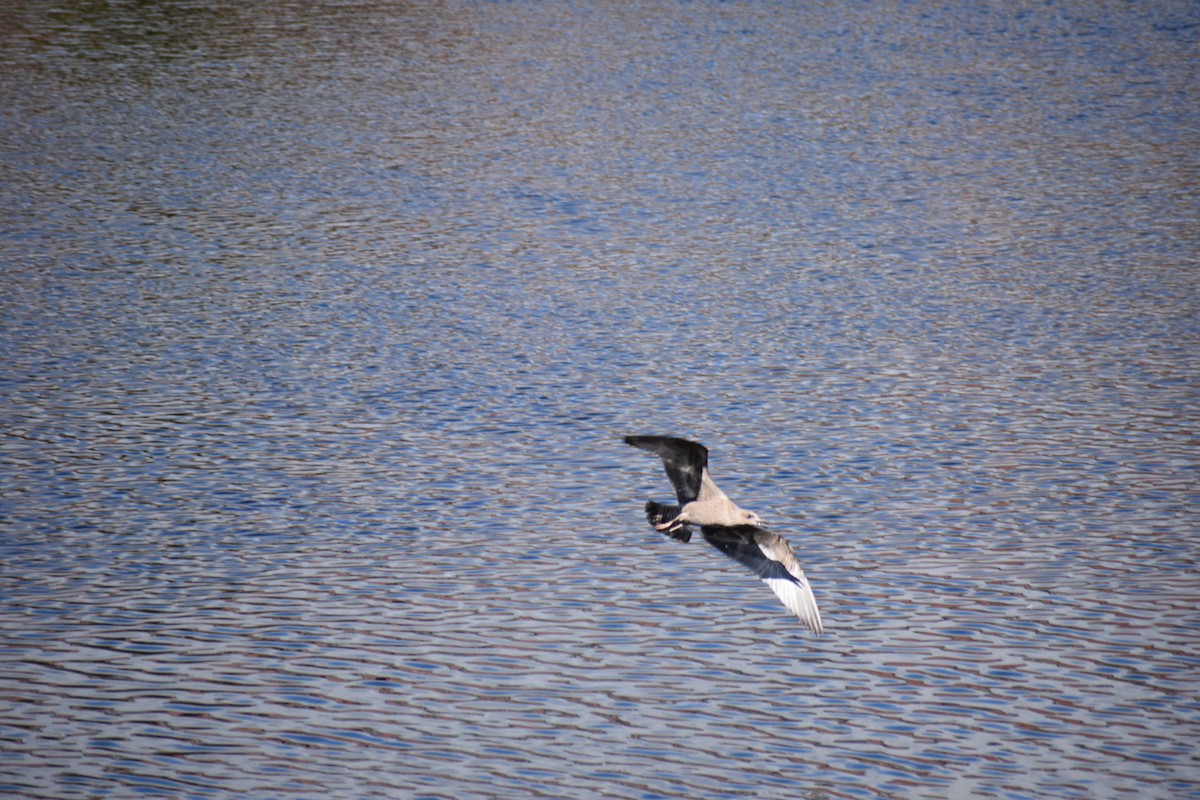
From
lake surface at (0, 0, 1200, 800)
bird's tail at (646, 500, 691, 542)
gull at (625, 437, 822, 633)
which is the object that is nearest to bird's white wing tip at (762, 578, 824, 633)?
gull at (625, 437, 822, 633)

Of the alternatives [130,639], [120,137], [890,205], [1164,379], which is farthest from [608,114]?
[130,639]

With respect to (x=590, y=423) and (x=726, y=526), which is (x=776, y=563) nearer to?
(x=726, y=526)

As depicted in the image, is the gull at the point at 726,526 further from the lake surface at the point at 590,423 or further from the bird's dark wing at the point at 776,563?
the lake surface at the point at 590,423

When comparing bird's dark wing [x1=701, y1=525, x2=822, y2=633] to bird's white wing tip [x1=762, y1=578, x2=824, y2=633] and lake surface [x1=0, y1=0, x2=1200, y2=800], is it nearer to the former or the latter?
bird's white wing tip [x1=762, y1=578, x2=824, y2=633]

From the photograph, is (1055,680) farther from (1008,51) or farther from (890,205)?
(1008,51)

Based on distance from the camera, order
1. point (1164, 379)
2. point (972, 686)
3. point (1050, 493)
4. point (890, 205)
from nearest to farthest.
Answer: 1. point (972, 686)
2. point (1050, 493)
3. point (1164, 379)
4. point (890, 205)

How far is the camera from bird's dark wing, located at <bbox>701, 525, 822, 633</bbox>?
29.9 ft

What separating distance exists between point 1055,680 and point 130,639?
541 cm

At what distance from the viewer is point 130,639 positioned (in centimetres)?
927

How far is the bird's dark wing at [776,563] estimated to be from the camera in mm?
9109

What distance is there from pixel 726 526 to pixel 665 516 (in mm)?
541

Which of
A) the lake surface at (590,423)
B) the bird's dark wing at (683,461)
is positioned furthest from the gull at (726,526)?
the lake surface at (590,423)

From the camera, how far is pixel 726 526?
9117 mm

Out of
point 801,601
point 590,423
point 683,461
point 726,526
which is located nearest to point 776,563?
point 801,601
